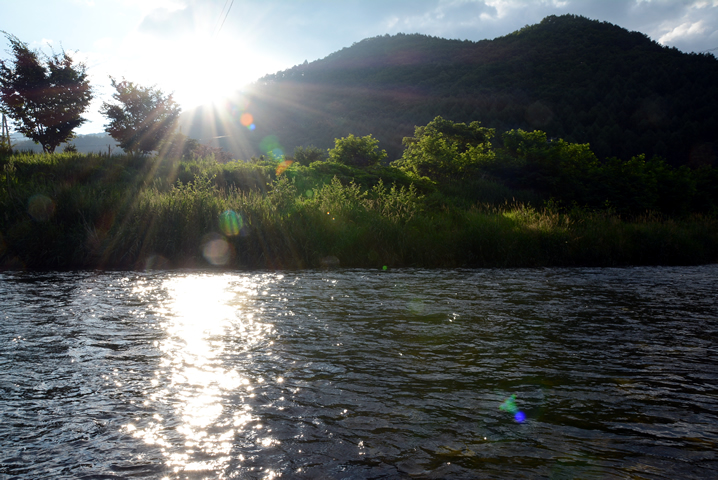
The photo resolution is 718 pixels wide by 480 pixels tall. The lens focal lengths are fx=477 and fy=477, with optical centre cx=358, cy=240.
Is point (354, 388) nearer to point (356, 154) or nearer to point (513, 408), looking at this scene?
point (513, 408)

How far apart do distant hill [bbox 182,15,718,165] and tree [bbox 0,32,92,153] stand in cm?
4340

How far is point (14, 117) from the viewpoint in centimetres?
2431

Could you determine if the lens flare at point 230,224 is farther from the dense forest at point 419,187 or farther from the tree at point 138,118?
the tree at point 138,118

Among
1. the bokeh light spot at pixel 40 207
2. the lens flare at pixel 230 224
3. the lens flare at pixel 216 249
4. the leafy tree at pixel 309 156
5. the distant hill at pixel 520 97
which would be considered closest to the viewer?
the lens flare at pixel 216 249

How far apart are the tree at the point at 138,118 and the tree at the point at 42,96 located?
7070 mm

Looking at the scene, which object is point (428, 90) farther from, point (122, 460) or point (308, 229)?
point (122, 460)

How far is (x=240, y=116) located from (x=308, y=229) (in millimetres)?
95845

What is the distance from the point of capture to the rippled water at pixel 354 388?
253 cm

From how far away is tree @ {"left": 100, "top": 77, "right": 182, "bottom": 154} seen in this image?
33.3 meters

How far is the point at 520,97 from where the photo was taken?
75.7 meters

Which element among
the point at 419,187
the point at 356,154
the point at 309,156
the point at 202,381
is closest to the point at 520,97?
the point at 309,156

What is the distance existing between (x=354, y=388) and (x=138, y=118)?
1409 inches

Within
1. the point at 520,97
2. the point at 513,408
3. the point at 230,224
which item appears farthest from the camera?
the point at 520,97

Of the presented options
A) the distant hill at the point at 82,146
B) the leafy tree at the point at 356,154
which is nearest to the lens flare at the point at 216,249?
the distant hill at the point at 82,146
